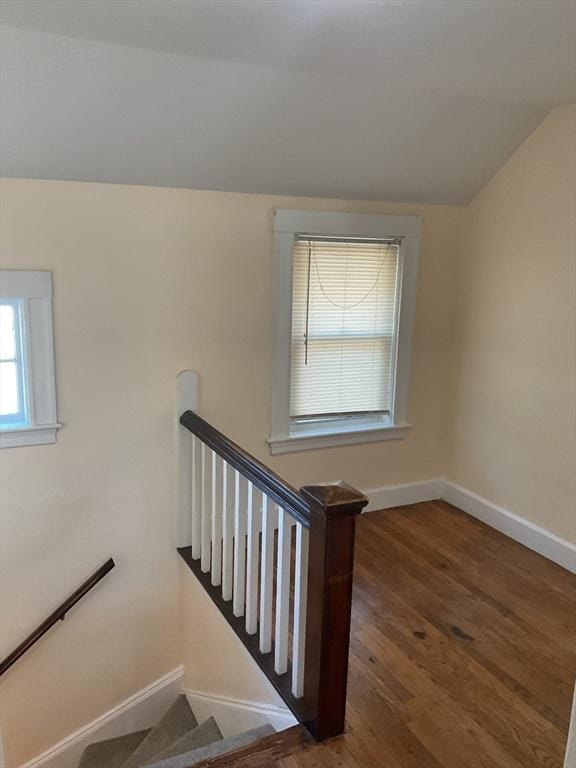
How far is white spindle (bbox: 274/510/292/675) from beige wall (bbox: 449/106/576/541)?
1784mm

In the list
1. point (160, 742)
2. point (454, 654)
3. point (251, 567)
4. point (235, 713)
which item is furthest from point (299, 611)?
point (160, 742)

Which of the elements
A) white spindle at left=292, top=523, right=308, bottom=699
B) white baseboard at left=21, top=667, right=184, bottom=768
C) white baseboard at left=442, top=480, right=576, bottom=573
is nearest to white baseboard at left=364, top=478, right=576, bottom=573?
white baseboard at left=442, top=480, right=576, bottom=573

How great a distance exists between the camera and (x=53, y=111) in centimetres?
236

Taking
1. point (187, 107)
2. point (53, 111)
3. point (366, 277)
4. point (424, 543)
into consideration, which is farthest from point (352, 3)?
point (424, 543)

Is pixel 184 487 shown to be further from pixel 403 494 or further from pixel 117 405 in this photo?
pixel 403 494

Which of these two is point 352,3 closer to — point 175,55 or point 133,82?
point 175,55

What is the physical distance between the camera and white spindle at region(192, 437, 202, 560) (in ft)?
10.5

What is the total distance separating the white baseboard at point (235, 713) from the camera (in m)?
2.41

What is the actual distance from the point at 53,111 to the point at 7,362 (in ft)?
3.67

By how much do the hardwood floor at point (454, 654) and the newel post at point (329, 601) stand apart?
135 millimetres

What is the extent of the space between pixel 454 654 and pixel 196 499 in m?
1.43

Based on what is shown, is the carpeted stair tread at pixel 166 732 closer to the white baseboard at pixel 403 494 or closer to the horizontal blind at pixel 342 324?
the white baseboard at pixel 403 494

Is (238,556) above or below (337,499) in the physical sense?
below

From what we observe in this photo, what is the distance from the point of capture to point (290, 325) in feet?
→ 11.3
